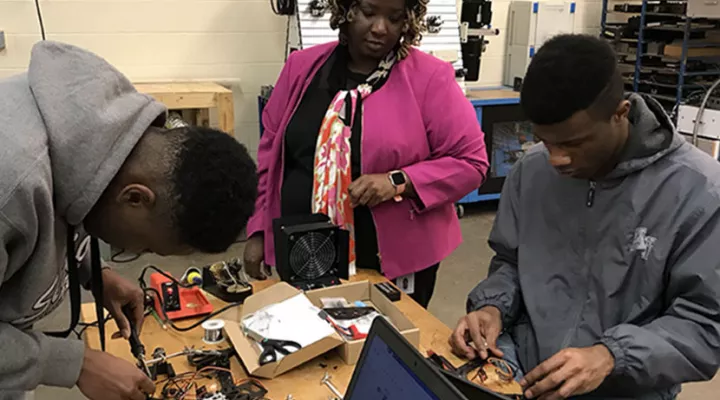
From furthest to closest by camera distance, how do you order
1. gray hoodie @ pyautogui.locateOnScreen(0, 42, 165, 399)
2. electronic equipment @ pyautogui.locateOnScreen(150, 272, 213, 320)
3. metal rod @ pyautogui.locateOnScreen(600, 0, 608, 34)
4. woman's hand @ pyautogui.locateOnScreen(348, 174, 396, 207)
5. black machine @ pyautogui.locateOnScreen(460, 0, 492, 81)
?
metal rod @ pyautogui.locateOnScreen(600, 0, 608, 34), black machine @ pyautogui.locateOnScreen(460, 0, 492, 81), woman's hand @ pyautogui.locateOnScreen(348, 174, 396, 207), electronic equipment @ pyautogui.locateOnScreen(150, 272, 213, 320), gray hoodie @ pyautogui.locateOnScreen(0, 42, 165, 399)

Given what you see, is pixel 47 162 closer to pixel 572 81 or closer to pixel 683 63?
pixel 572 81

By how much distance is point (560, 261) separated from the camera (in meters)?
1.47

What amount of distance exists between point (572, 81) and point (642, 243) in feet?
1.24

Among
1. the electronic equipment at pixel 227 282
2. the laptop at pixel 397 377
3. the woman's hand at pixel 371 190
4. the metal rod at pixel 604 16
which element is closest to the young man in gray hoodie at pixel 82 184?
the laptop at pixel 397 377

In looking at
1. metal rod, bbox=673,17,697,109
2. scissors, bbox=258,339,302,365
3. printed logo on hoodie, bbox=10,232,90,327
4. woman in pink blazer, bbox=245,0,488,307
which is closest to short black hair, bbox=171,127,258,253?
printed logo on hoodie, bbox=10,232,90,327

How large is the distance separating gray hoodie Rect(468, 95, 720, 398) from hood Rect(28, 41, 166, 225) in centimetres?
96

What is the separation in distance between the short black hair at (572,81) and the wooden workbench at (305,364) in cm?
55

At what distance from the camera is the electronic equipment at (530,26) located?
14.8 feet

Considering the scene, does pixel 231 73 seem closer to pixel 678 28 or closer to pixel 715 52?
pixel 678 28

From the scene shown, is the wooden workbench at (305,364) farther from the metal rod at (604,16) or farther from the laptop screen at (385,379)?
the metal rod at (604,16)

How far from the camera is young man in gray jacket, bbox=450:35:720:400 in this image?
1256 mm

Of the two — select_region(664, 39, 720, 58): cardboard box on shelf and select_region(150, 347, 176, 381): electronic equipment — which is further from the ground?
select_region(664, 39, 720, 58): cardboard box on shelf

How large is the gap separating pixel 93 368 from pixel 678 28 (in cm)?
436

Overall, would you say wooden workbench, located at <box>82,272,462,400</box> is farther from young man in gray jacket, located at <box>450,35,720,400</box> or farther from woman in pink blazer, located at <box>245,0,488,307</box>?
woman in pink blazer, located at <box>245,0,488,307</box>
